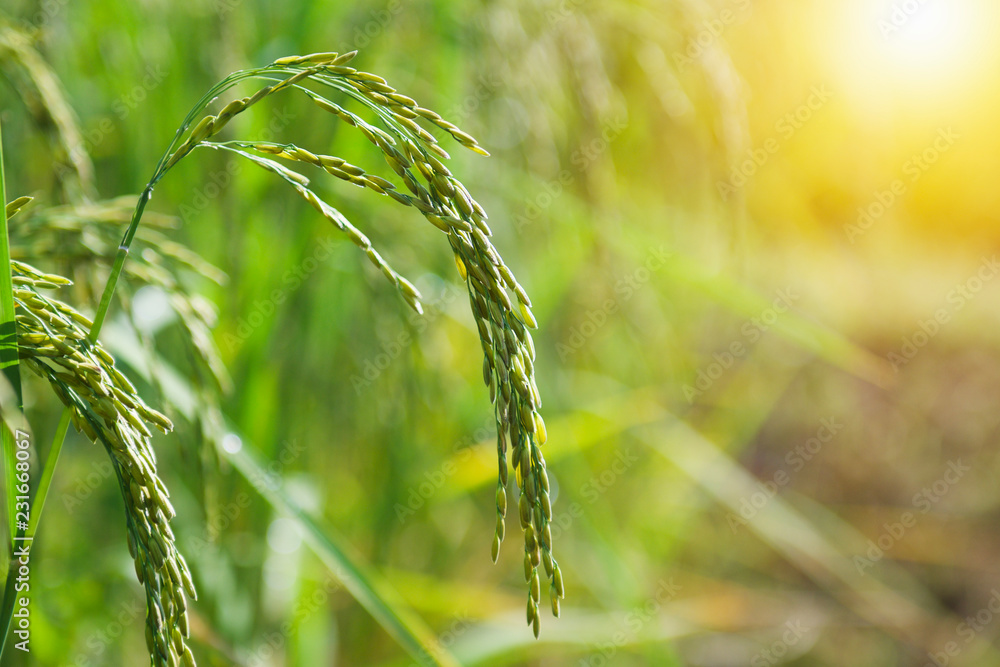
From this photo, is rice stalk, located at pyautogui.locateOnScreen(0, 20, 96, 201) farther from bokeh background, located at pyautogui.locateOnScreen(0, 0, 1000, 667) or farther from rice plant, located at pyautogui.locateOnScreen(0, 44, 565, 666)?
rice plant, located at pyautogui.locateOnScreen(0, 44, 565, 666)

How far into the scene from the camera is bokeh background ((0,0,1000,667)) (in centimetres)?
100

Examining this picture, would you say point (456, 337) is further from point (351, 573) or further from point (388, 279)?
point (388, 279)

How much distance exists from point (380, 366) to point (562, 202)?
42 cm

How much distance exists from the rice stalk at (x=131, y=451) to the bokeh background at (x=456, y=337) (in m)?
0.15

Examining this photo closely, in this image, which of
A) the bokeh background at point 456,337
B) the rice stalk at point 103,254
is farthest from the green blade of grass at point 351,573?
the rice stalk at point 103,254

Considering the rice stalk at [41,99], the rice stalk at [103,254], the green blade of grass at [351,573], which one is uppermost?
the rice stalk at [41,99]

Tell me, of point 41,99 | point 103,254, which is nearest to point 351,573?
point 103,254

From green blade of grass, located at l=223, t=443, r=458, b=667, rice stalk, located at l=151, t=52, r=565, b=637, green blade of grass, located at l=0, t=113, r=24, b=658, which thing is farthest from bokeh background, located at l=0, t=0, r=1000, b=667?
rice stalk, located at l=151, t=52, r=565, b=637

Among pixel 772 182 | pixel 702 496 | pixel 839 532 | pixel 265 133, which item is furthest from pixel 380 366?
pixel 772 182

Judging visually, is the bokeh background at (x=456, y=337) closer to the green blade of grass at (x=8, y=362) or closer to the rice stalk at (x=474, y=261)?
the green blade of grass at (x=8, y=362)

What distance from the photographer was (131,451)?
38 cm

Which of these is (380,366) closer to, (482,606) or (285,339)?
(285,339)

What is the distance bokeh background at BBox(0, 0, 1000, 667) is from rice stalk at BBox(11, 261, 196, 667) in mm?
154

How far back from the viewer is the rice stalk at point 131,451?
39 cm
